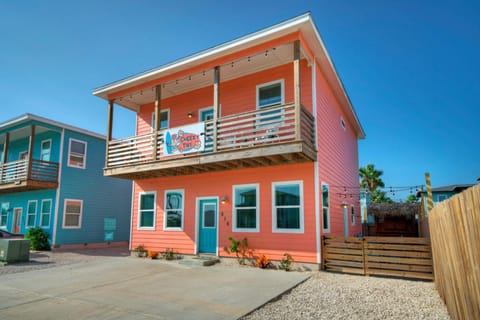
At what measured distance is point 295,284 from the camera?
7.26m

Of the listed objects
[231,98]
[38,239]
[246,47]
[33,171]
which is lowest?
[38,239]

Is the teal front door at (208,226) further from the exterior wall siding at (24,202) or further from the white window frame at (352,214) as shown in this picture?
the exterior wall siding at (24,202)

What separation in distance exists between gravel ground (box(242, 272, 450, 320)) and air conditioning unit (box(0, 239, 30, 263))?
10.5 metres

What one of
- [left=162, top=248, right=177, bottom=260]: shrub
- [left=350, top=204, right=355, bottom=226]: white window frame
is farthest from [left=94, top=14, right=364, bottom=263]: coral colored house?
[left=350, top=204, right=355, bottom=226]: white window frame

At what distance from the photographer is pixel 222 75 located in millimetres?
11469

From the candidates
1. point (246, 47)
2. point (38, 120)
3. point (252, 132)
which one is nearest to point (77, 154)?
point (38, 120)

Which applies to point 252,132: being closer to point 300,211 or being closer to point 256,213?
point 256,213

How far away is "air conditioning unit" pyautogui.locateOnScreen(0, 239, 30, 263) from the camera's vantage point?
1118 centimetres

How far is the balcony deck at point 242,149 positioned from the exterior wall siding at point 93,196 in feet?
23.0

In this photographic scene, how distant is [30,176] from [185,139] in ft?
35.8

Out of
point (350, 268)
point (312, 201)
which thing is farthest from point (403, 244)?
point (312, 201)

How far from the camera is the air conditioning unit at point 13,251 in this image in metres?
11.2

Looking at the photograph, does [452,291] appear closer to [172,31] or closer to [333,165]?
[333,165]

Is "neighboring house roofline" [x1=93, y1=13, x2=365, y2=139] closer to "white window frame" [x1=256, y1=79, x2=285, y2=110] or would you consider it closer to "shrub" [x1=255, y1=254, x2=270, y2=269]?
"white window frame" [x1=256, y1=79, x2=285, y2=110]
